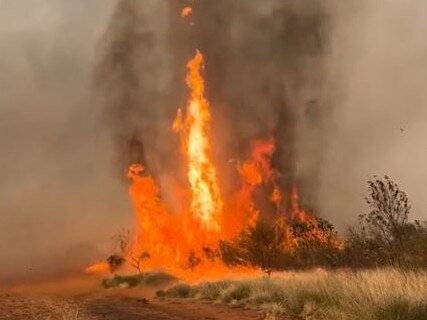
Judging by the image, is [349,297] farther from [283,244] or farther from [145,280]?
[145,280]

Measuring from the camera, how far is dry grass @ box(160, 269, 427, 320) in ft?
40.7

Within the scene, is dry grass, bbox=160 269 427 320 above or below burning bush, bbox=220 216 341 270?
below

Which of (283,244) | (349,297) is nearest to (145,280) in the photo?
(283,244)

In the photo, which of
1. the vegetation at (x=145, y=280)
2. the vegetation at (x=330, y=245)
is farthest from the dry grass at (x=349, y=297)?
the vegetation at (x=145, y=280)

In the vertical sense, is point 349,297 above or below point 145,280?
below

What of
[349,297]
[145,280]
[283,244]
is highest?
[283,244]

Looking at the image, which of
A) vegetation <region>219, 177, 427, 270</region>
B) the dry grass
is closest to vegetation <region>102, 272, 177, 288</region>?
vegetation <region>219, 177, 427, 270</region>

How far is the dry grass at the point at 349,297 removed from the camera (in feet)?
40.7

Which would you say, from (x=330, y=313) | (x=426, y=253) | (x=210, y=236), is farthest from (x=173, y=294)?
(x=210, y=236)

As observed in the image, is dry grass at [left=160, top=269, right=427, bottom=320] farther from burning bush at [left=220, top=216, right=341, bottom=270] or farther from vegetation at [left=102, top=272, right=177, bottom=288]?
vegetation at [left=102, top=272, right=177, bottom=288]

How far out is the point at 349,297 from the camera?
15.4m

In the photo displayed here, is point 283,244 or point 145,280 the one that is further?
point 145,280

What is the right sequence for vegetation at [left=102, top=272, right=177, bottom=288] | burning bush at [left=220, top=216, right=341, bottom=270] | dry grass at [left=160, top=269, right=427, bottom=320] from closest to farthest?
dry grass at [left=160, top=269, right=427, bottom=320]
burning bush at [left=220, top=216, right=341, bottom=270]
vegetation at [left=102, top=272, right=177, bottom=288]

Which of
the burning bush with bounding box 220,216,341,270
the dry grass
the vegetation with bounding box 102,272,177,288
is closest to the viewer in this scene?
the dry grass
